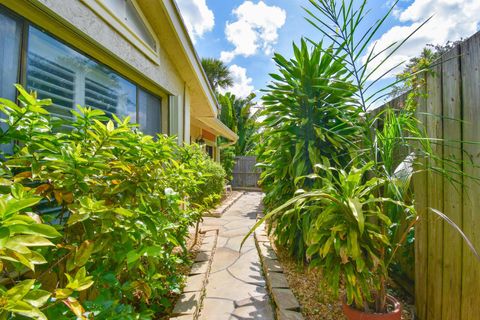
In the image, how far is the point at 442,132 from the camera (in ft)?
5.79

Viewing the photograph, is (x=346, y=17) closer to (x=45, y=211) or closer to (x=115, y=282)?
(x=115, y=282)

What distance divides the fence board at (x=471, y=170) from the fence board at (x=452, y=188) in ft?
0.13

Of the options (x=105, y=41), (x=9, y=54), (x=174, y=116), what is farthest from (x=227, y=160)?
(x=9, y=54)

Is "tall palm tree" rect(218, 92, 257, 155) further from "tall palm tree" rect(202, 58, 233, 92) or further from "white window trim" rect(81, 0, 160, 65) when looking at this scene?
Answer: "white window trim" rect(81, 0, 160, 65)

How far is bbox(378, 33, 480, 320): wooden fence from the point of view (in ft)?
4.95

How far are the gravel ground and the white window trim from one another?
332 centimetres

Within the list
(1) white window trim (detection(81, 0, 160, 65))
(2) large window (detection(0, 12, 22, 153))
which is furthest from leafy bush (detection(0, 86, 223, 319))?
(1) white window trim (detection(81, 0, 160, 65))

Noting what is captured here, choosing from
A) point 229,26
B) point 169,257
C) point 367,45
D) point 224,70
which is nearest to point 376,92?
point 367,45

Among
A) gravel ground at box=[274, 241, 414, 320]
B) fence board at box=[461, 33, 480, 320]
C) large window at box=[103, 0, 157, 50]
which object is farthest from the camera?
large window at box=[103, 0, 157, 50]

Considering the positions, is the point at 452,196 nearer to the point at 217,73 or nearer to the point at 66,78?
the point at 66,78

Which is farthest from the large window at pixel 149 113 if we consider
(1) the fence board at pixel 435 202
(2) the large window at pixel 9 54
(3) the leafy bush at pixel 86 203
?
(1) the fence board at pixel 435 202

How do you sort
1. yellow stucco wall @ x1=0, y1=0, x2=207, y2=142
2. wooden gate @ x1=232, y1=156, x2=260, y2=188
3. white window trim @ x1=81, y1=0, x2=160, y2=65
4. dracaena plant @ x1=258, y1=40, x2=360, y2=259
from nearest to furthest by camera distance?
yellow stucco wall @ x1=0, y1=0, x2=207, y2=142 → white window trim @ x1=81, y1=0, x2=160, y2=65 → dracaena plant @ x1=258, y1=40, x2=360, y2=259 → wooden gate @ x1=232, y1=156, x2=260, y2=188

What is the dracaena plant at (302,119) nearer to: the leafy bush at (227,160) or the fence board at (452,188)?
the fence board at (452,188)

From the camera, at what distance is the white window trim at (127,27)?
2424 millimetres
